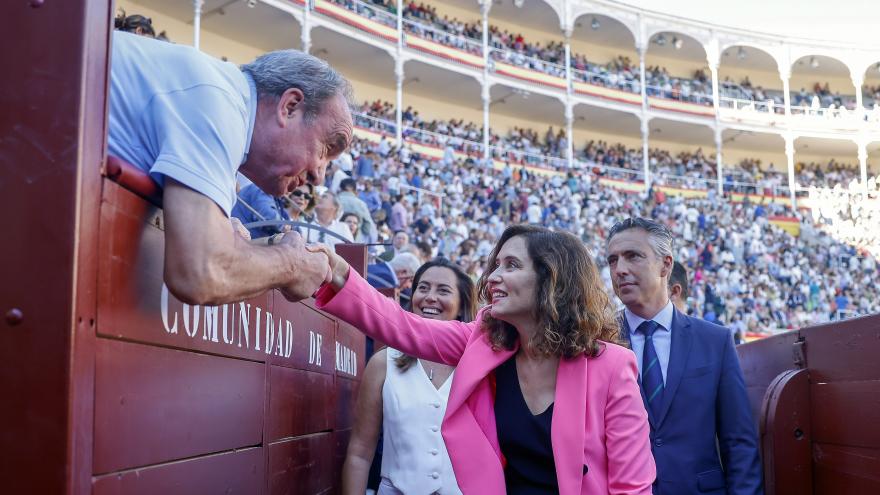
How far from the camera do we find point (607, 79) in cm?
3319

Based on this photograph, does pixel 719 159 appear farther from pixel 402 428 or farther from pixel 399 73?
pixel 402 428

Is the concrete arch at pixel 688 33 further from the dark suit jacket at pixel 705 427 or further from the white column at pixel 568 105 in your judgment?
the dark suit jacket at pixel 705 427

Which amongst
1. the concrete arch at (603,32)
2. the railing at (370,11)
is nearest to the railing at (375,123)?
the railing at (370,11)

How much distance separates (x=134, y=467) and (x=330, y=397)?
1.87 metres

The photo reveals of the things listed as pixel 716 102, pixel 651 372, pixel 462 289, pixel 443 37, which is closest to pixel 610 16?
pixel 716 102

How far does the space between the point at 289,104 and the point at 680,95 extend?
3498cm

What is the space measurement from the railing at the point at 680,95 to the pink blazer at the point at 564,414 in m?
33.4

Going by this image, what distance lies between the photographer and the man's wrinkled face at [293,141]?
74.4 inches

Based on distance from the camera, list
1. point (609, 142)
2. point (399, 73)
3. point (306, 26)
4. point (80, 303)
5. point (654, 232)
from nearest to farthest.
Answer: point (80, 303), point (654, 232), point (306, 26), point (399, 73), point (609, 142)

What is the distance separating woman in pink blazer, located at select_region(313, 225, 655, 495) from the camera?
2.12 meters

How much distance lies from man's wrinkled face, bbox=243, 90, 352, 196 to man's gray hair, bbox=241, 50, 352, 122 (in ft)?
0.05

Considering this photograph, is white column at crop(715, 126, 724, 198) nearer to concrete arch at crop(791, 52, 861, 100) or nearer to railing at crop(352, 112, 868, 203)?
railing at crop(352, 112, 868, 203)

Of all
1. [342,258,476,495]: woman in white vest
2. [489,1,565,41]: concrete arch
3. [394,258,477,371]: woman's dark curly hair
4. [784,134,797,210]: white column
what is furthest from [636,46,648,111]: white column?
[342,258,476,495]: woman in white vest

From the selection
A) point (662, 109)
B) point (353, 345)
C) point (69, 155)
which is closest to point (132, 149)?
point (69, 155)
